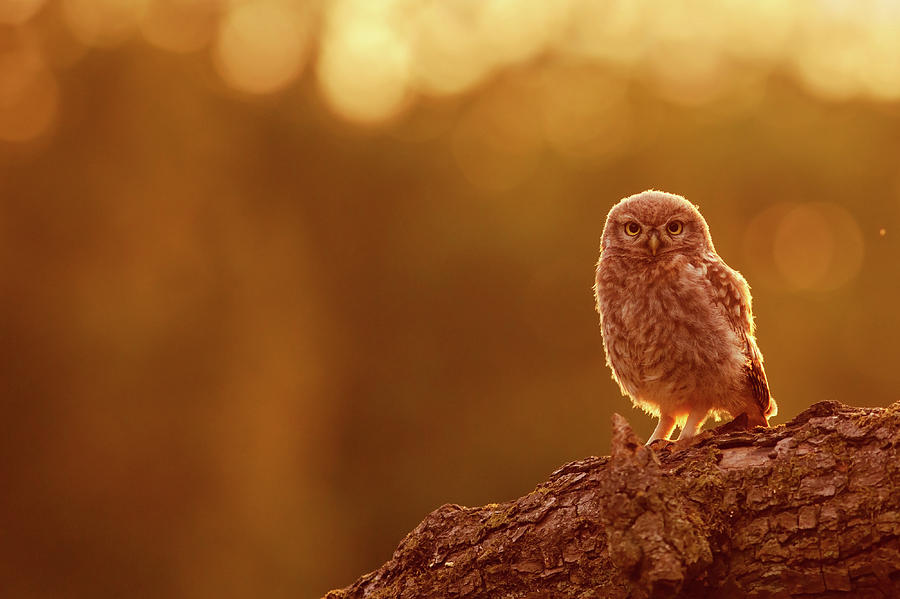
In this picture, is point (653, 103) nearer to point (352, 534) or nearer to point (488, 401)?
point (488, 401)

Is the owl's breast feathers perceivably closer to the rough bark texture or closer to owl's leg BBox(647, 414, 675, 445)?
owl's leg BBox(647, 414, 675, 445)

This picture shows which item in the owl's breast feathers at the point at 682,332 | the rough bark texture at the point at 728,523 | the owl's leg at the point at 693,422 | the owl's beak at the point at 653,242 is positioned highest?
the owl's beak at the point at 653,242

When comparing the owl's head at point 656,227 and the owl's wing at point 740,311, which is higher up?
the owl's head at point 656,227

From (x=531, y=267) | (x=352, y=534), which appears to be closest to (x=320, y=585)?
(x=352, y=534)

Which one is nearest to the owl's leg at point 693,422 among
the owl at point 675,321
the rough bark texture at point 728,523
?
Result: the owl at point 675,321

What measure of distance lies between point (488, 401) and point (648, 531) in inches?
439

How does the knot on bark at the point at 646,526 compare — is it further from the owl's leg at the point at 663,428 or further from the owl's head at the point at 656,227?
the owl's head at the point at 656,227

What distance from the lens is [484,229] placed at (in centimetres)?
1498

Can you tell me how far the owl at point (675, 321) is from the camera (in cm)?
473

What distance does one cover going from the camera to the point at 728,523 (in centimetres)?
322

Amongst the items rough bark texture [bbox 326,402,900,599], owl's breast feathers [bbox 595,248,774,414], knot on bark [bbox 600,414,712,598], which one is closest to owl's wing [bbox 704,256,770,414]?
owl's breast feathers [bbox 595,248,774,414]

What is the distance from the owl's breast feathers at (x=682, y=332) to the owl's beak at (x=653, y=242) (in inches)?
2.4

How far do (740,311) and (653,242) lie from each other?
57 centimetres

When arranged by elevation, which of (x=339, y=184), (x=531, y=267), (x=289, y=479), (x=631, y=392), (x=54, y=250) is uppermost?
(x=339, y=184)
